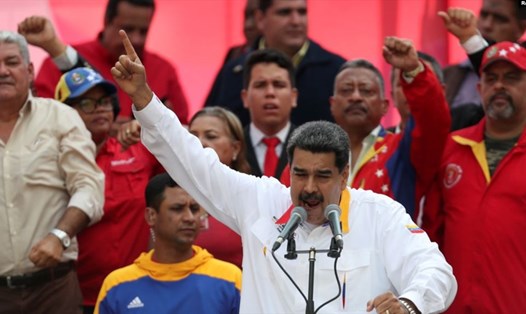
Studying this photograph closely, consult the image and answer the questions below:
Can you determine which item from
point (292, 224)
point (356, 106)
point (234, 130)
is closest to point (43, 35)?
point (234, 130)

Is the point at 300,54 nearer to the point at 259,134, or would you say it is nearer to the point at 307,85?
the point at 307,85

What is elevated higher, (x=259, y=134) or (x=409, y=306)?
(x=409, y=306)

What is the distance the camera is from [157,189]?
811 cm

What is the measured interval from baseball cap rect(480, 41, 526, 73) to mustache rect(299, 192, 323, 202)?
105 inches

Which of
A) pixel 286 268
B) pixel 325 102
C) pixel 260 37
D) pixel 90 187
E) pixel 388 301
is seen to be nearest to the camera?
pixel 388 301

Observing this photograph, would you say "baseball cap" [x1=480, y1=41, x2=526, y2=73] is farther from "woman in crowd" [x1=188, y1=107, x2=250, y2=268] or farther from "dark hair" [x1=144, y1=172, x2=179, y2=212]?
"dark hair" [x1=144, y1=172, x2=179, y2=212]

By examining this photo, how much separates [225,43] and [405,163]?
151 inches

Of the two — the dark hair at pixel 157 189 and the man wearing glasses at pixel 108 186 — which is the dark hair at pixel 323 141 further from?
the man wearing glasses at pixel 108 186

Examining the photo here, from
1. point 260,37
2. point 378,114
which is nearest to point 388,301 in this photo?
point 378,114

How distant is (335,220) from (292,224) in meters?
0.19

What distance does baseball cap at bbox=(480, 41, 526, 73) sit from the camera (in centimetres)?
845

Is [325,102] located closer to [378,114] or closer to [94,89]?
[378,114]

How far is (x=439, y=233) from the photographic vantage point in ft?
28.0

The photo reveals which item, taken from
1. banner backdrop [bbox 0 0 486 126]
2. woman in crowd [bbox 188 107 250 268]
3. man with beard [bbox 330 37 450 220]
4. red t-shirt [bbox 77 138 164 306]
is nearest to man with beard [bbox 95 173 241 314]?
woman in crowd [bbox 188 107 250 268]
